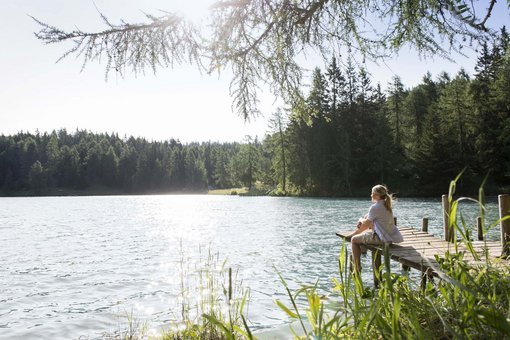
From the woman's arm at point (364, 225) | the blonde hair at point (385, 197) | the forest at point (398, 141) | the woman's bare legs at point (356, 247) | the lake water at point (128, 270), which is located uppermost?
the forest at point (398, 141)

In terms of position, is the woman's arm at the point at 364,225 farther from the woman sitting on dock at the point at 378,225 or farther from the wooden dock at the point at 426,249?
the wooden dock at the point at 426,249

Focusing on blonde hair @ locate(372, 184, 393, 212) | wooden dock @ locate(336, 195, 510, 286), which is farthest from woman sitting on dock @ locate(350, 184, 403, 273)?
wooden dock @ locate(336, 195, 510, 286)

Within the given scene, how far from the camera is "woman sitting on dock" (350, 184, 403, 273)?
8.13 metres

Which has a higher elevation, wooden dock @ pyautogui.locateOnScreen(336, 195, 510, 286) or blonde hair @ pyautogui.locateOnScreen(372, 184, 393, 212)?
blonde hair @ pyautogui.locateOnScreen(372, 184, 393, 212)

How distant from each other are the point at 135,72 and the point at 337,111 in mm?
56202

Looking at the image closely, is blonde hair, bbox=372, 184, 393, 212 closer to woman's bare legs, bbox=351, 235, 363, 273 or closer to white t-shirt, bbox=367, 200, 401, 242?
white t-shirt, bbox=367, 200, 401, 242

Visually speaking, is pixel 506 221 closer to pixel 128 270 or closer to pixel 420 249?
pixel 420 249

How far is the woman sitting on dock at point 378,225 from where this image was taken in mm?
8133

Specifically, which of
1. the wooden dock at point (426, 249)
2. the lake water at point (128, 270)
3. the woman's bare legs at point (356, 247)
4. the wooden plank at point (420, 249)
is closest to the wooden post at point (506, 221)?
the wooden dock at point (426, 249)

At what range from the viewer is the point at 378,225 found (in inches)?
322

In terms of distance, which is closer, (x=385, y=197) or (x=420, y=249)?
(x=420, y=249)

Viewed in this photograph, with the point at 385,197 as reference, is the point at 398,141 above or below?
above

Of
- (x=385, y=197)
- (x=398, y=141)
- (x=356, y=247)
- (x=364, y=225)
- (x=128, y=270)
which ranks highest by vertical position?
(x=398, y=141)

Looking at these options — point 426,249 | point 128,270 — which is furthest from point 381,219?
point 128,270
